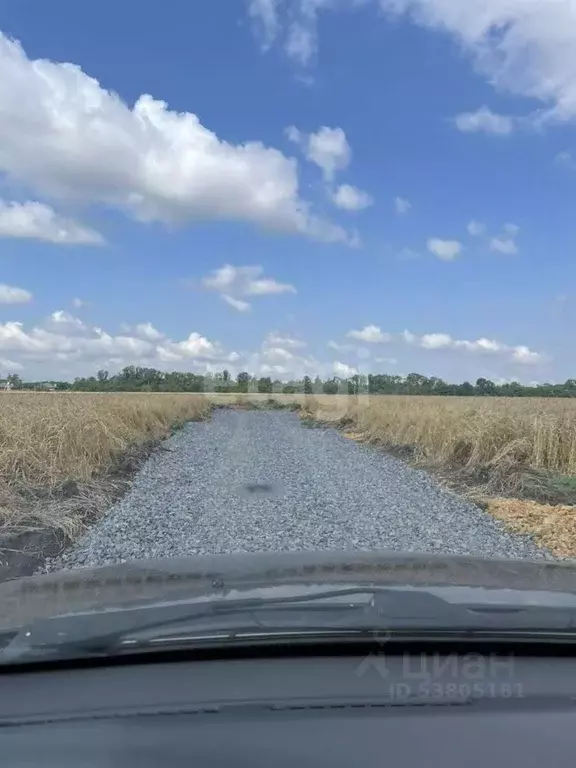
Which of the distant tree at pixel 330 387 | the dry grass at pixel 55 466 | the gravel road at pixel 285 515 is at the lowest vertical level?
the gravel road at pixel 285 515

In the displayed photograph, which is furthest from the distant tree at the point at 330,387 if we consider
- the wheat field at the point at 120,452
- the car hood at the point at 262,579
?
the car hood at the point at 262,579

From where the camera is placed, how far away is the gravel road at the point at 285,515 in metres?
8.22

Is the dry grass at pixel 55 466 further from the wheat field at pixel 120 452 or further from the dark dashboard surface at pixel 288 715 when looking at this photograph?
the dark dashboard surface at pixel 288 715

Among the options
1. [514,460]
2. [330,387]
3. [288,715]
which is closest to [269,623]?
[288,715]

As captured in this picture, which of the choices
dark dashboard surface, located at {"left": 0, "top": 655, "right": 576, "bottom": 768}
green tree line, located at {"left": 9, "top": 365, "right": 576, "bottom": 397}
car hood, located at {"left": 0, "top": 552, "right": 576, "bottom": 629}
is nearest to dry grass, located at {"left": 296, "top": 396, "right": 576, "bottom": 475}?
car hood, located at {"left": 0, "top": 552, "right": 576, "bottom": 629}

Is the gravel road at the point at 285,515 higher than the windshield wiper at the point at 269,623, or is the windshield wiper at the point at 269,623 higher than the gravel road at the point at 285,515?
the windshield wiper at the point at 269,623

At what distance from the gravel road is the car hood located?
4.30 metres

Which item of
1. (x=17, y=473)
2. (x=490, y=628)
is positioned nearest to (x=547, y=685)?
(x=490, y=628)

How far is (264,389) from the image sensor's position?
279 ft

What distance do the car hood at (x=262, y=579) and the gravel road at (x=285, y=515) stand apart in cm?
430

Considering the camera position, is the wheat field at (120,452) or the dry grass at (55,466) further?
the wheat field at (120,452)

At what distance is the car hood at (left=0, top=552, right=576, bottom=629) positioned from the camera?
2658 millimetres

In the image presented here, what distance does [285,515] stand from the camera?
1015 cm

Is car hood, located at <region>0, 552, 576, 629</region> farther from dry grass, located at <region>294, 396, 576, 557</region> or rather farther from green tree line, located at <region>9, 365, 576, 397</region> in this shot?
green tree line, located at <region>9, 365, 576, 397</region>
